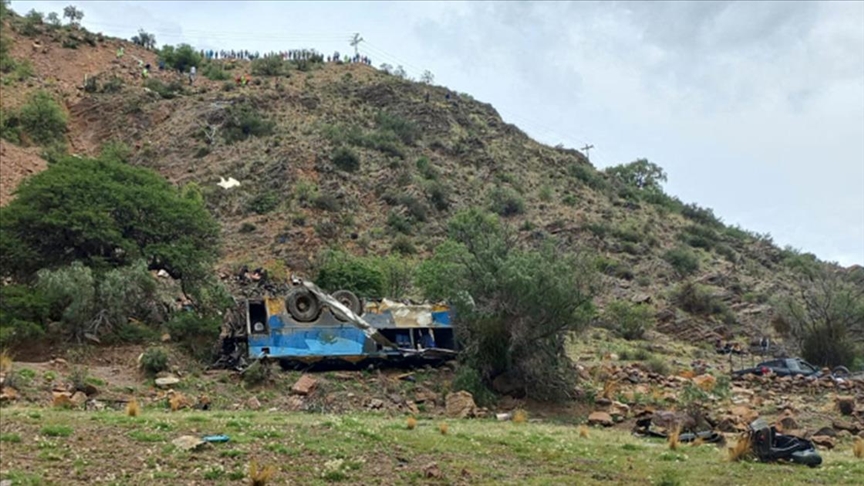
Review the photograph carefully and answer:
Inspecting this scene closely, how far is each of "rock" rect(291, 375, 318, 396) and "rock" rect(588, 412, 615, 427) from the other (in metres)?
7.35

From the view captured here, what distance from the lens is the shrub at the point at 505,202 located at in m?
62.3

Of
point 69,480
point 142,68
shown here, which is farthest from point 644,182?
point 69,480

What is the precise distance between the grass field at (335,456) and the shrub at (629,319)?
25566mm

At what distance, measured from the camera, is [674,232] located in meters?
70.5

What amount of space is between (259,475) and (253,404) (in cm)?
1047

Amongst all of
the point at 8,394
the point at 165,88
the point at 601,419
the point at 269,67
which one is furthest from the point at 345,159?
the point at 8,394

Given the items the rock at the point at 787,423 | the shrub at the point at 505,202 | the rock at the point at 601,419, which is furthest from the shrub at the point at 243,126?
the rock at the point at 787,423

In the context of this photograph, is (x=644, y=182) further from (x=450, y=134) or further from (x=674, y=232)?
(x=450, y=134)

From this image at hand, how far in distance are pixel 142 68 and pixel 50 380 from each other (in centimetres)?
6350

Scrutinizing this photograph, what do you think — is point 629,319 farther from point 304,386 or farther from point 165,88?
point 165,88

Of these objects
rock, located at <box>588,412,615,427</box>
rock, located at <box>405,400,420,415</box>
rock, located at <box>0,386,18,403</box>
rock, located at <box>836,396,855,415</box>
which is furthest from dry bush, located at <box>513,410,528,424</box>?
rock, located at <box>0,386,18,403</box>

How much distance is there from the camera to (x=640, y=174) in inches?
3718

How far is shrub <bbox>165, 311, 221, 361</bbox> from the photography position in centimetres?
2625

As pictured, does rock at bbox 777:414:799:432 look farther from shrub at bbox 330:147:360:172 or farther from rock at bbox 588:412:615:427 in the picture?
shrub at bbox 330:147:360:172
